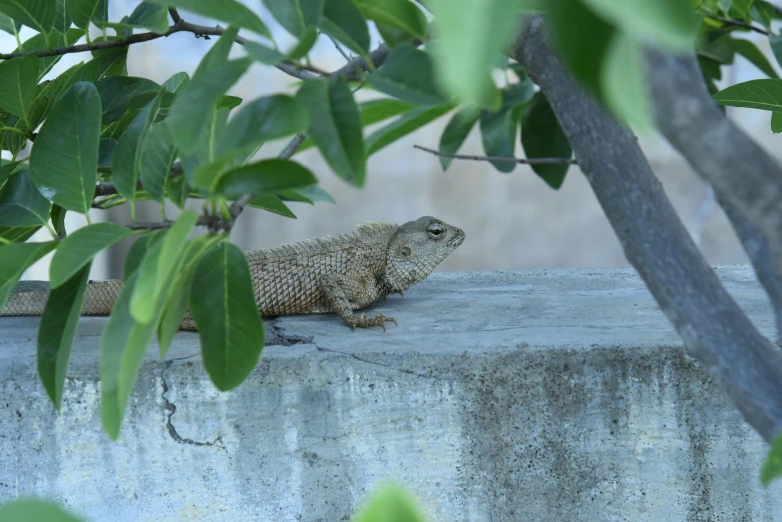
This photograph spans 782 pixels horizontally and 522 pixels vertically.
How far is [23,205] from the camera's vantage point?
104 cm

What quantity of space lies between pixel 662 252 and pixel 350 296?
121 cm

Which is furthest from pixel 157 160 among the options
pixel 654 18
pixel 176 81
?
pixel 654 18

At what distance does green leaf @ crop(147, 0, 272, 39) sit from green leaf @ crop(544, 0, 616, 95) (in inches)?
12.8

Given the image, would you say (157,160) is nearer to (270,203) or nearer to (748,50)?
(270,203)

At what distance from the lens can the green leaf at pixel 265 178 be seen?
584 millimetres

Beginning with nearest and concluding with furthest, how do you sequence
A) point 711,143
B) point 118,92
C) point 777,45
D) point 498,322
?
point 711,143 < point 777,45 < point 118,92 < point 498,322

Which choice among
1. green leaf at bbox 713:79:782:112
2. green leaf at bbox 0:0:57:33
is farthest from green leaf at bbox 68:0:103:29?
green leaf at bbox 713:79:782:112

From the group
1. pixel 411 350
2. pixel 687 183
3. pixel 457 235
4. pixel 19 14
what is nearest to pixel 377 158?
pixel 687 183

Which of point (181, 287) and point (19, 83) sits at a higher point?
point (19, 83)

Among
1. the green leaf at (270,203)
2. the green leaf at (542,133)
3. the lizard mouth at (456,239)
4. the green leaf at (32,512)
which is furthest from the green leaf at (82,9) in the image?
the lizard mouth at (456,239)

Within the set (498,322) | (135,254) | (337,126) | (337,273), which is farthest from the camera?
(337,273)

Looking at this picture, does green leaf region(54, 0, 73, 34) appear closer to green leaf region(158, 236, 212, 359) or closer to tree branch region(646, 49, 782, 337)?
green leaf region(158, 236, 212, 359)

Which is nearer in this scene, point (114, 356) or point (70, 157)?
point (114, 356)

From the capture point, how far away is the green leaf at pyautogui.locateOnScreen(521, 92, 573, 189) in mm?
1103
